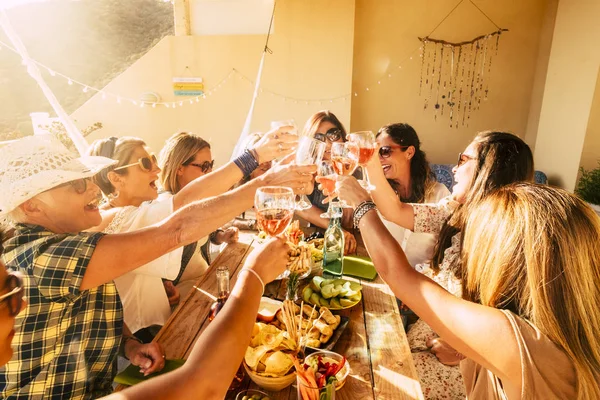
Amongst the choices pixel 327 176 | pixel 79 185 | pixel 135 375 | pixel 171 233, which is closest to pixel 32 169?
pixel 79 185

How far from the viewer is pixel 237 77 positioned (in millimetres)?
5977

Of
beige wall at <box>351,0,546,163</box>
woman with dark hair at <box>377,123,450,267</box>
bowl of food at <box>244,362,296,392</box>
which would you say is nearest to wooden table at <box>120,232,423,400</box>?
bowl of food at <box>244,362,296,392</box>

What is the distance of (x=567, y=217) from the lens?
1.13 m

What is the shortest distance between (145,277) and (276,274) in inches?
50.0

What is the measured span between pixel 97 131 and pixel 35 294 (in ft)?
18.8

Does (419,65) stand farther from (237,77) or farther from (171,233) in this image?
(171,233)

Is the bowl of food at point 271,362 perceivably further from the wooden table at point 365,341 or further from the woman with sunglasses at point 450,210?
the woman with sunglasses at point 450,210

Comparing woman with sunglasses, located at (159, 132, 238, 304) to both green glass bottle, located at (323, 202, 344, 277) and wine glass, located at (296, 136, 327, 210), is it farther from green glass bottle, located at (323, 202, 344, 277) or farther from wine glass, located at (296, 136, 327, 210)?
wine glass, located at (296, 136, 327, 210)

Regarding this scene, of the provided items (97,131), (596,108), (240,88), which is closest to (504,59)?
(596,108)

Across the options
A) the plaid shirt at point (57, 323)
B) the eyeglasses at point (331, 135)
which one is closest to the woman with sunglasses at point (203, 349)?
the plaid shirt at point (57, 323)

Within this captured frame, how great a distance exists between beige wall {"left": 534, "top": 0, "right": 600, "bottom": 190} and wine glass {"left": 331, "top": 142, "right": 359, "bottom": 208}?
4041 mm

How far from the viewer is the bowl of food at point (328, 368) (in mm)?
1181

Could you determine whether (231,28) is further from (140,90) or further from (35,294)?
(35,294)

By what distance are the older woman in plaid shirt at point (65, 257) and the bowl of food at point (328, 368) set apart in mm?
611
